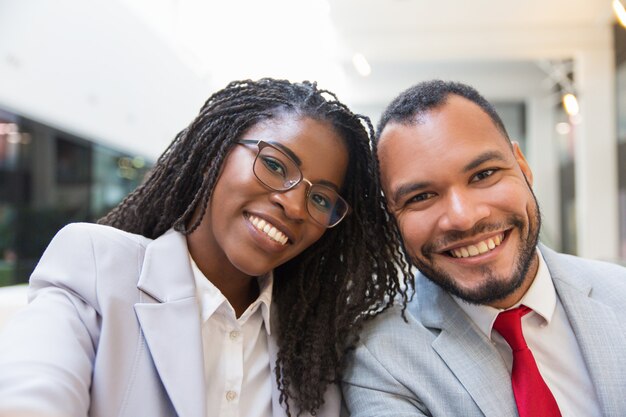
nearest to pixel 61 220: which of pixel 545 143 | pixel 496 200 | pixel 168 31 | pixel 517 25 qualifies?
pixel 168 31

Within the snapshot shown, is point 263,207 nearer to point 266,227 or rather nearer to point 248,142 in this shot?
point 266,227

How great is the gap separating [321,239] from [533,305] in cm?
67

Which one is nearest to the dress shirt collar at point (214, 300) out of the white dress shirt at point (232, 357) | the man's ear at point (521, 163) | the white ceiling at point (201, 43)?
the white dress shirt at point (232, 357)

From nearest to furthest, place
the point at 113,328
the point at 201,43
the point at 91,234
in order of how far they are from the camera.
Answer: the point at 113,328
the point at 91,234
the point at 201,43

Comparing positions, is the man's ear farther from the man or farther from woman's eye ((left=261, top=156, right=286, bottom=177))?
woman's eye ((left=261, top=156, right=286, bottom=177))

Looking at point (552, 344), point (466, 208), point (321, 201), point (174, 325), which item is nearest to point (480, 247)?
point (466, 208)

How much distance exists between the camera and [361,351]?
5.84ft

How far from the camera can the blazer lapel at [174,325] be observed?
4.61ft

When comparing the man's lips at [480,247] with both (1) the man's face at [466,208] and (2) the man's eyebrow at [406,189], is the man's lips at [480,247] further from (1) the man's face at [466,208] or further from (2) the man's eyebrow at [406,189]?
(2) the man's eyebrow at [406,189]

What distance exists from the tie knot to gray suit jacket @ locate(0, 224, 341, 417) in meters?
0.66

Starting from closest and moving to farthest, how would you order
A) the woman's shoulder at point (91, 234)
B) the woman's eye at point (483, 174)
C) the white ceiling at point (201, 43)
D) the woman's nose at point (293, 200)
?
the woman's shoulder at point (91, 234) < the woman's nose at point (293, 200) < the woman's eye at point (483, 174) < the white ceiling at point (201, 43)

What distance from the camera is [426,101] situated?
1.85 m

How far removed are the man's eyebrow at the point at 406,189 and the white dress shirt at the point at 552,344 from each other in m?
0.36

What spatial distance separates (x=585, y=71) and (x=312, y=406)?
9.46 metres
